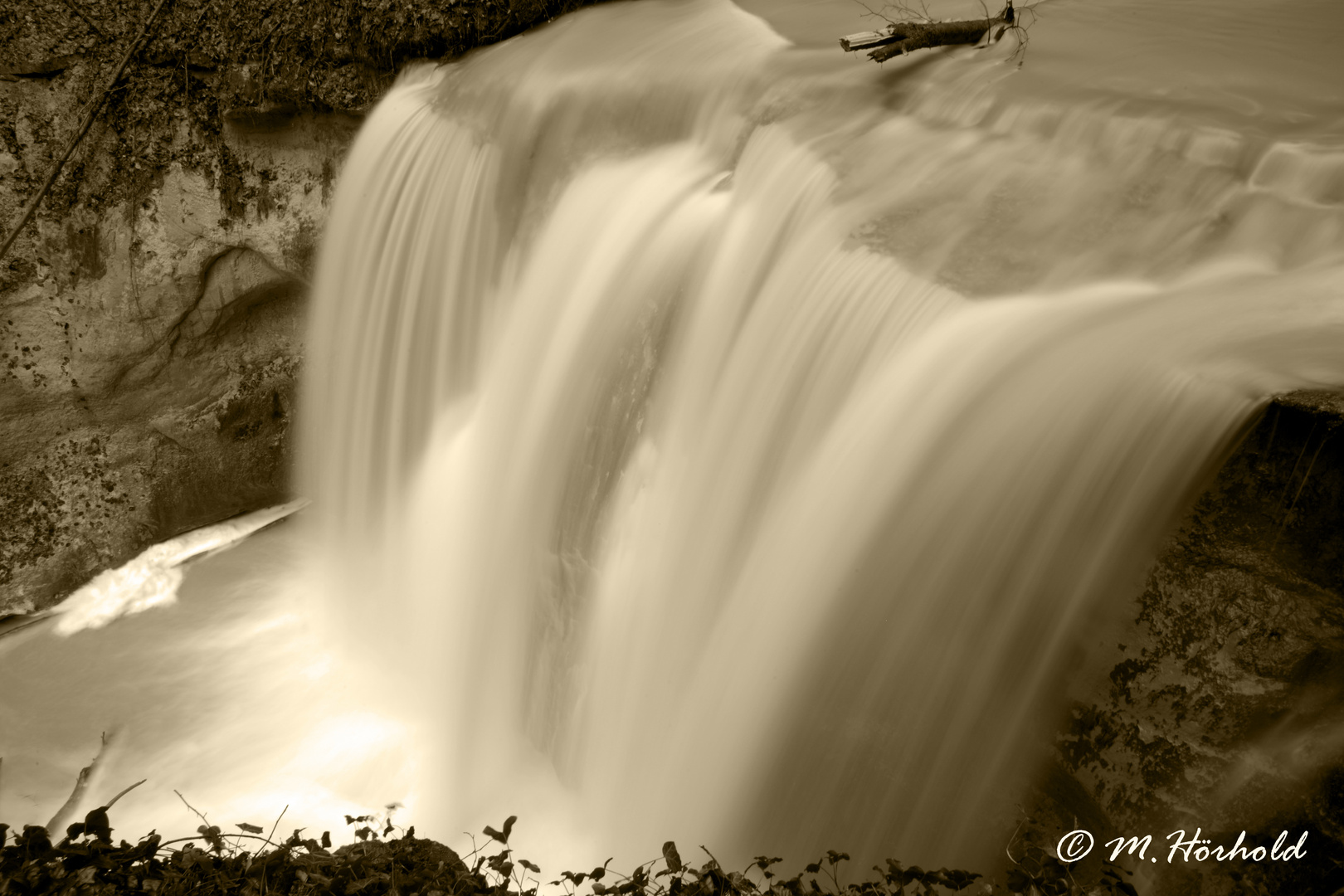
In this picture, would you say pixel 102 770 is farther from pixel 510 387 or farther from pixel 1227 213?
pixel 1227 213

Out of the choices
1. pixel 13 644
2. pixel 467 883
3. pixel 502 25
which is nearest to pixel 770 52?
pixel 502 25

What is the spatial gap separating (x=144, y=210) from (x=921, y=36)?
4.45 meters

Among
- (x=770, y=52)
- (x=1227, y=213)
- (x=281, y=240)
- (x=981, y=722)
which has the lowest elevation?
(x=981, y=722)

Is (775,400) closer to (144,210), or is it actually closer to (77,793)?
(77,793)

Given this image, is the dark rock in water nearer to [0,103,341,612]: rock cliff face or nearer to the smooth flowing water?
the smooth flowing water

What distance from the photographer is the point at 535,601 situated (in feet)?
15.8

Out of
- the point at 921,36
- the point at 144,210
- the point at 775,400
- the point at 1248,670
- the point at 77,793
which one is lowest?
the point at 77,793

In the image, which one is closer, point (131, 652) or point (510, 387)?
point (510, 387)

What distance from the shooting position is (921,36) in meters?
4.95

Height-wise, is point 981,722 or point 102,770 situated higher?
point 981,722

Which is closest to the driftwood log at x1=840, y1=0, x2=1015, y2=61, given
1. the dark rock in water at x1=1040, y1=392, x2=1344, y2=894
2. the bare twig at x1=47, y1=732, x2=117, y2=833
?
the dark rock in water at x1=1040, y1=392, x2=1344, y2=894

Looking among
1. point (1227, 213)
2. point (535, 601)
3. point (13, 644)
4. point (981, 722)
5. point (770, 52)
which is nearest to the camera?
point (981, 722)

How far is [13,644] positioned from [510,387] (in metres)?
3.33

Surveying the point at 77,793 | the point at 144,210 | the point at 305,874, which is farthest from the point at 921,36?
the point at 77,793
